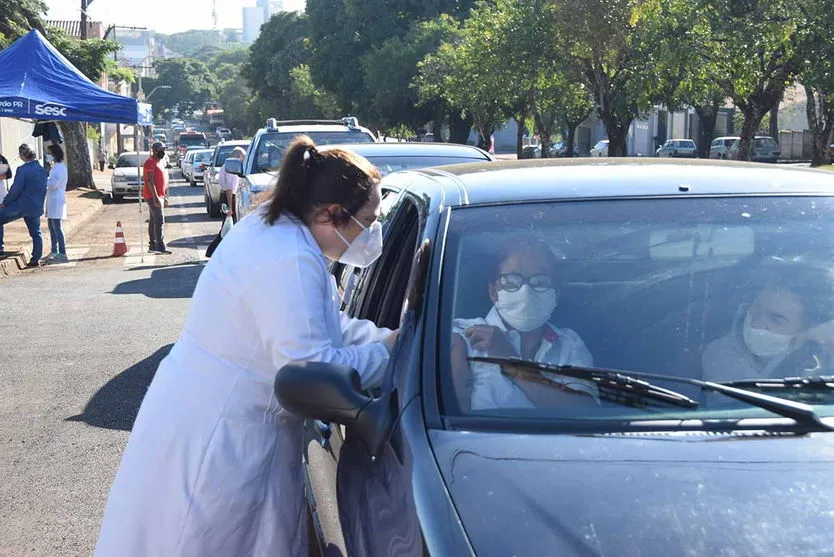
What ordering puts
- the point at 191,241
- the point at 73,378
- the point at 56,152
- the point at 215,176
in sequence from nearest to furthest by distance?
the point at 73,378 < the point at 56,152 < the point at 191,241 < the point at 215,176

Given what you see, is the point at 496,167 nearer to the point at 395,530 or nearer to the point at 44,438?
the point at 395,530

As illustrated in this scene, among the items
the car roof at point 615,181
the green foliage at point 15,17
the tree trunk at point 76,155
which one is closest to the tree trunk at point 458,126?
the tree trunk at point 76,155

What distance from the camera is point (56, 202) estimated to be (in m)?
16.7

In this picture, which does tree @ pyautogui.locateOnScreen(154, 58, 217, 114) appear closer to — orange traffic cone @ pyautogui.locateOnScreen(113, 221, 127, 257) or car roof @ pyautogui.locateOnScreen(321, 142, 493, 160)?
orange traffic cone @ pyautogui.locateOnScreen(113, 221, 127, 257)

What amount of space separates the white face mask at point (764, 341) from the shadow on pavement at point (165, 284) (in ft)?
33.8

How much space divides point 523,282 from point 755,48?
1974 cm

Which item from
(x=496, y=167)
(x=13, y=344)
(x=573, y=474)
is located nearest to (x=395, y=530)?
(x=573, y=474)

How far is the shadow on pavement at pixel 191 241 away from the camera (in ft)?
64.1

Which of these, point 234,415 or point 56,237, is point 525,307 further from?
point 56,237

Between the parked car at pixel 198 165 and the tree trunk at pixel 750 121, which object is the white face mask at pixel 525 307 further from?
the parked car at pixel 198 165

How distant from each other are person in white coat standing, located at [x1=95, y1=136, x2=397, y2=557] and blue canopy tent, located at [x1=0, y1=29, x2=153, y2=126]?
1391 cm

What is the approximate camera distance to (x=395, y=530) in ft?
7.41

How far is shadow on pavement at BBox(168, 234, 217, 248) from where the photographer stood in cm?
1953

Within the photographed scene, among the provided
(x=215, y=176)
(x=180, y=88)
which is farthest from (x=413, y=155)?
(x=180, y=88)
